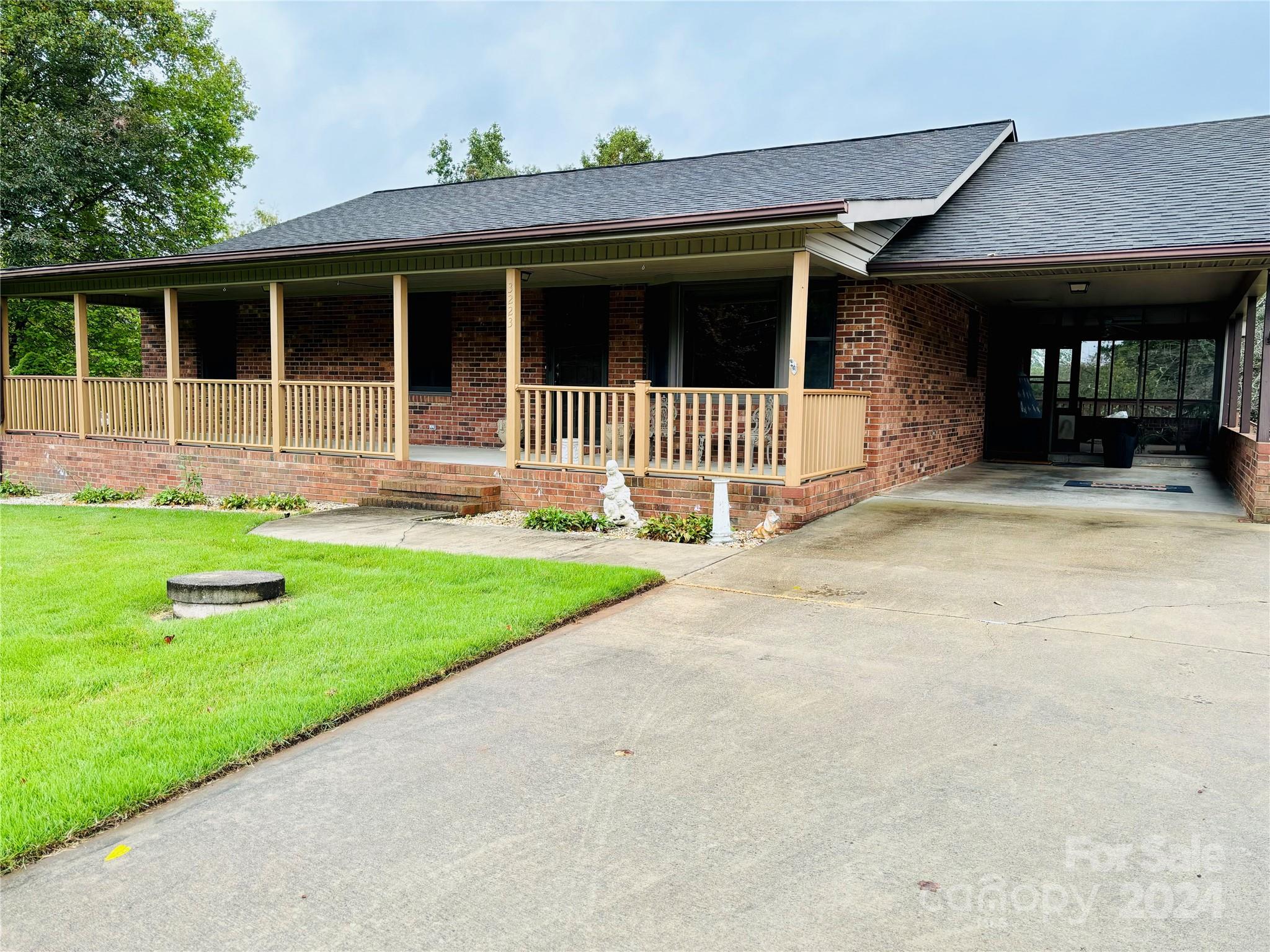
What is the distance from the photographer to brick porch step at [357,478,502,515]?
31.8 feet

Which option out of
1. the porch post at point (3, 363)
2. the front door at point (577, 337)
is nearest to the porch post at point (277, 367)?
the front door at point (577, 337)

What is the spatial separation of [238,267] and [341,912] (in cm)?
1072

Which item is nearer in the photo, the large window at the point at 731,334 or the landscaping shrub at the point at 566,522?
the landscaping shrub at the point at 566,522

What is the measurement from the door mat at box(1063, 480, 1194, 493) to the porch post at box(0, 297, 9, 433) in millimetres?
15205

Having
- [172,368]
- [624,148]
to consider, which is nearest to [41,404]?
[172,368]

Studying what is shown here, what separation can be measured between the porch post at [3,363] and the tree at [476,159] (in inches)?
1099

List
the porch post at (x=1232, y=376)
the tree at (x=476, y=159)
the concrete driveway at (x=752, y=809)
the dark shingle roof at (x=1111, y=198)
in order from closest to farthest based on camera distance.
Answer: the concrete driveway at (x=752, y=809)
the dark shingle roof at (x=1111, y=198)
the porch post at (x=1232, y=376)
the tree at (x=476, y=159)

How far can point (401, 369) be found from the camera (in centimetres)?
1038

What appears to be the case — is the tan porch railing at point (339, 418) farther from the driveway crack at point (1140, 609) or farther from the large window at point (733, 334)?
the driveway crack at point (1140, 609)

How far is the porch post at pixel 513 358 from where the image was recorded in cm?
957

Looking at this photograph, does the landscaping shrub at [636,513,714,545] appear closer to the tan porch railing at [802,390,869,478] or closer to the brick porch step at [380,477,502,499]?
the tan porch railing at [802,390,869,478]

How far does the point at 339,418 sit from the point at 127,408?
367 cm

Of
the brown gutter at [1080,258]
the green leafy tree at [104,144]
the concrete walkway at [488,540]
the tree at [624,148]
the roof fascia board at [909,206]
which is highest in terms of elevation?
the tree at [624,148]

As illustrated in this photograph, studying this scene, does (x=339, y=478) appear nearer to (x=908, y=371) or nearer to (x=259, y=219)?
(x=908, y=371)
